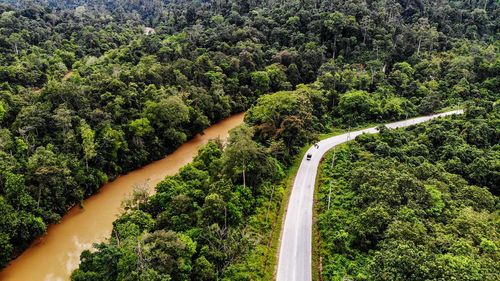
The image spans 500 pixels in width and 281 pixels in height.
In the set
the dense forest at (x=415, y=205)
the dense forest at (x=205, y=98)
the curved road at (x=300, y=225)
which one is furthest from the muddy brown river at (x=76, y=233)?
the dense forest at (x=415, y=205)

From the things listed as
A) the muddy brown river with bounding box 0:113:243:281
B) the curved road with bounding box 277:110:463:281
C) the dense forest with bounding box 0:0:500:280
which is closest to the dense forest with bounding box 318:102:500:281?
the curved road with bounding box 277:110:463:281

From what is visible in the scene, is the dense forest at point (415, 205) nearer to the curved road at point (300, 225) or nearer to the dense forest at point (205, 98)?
the curved road at point (300, 225)

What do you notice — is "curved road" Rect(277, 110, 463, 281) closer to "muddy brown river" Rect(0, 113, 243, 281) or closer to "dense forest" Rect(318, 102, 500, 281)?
"dense forest" Rect(318, 102, 500, 281)

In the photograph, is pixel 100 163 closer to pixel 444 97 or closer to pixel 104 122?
pixel 104 122

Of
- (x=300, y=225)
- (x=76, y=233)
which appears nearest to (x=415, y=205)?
(x=300, y=225)

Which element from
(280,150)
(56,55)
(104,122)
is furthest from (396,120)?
(56,55)

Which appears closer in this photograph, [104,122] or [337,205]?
[337,205]
